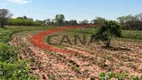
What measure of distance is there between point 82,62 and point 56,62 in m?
1.43

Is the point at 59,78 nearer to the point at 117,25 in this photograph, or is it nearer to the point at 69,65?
the point at 69,65

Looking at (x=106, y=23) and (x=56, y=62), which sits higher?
(x=106, y=23)

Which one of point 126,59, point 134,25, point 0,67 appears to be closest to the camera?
point 0,67

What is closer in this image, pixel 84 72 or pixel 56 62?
pixel 84 72

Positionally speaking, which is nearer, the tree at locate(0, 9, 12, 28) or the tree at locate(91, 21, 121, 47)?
the tree at locate(91, 21, 121, 47)

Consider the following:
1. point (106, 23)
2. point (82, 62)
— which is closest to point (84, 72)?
point (82, 62)

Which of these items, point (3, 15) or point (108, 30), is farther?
point (3, 15)

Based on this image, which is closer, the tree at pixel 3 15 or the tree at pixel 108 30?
the tree at pixel 108 30

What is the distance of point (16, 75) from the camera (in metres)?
8.13

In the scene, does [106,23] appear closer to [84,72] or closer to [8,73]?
[84,72]

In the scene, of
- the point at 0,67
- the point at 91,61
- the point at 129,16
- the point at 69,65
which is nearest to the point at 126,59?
the point at 91,61

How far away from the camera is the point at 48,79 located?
10.2m

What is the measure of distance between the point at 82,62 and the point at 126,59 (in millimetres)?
2946

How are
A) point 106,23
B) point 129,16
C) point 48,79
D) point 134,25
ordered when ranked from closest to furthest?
1. point 48,79
2. point 106,23
3. point 134,25
4. point 129,16
